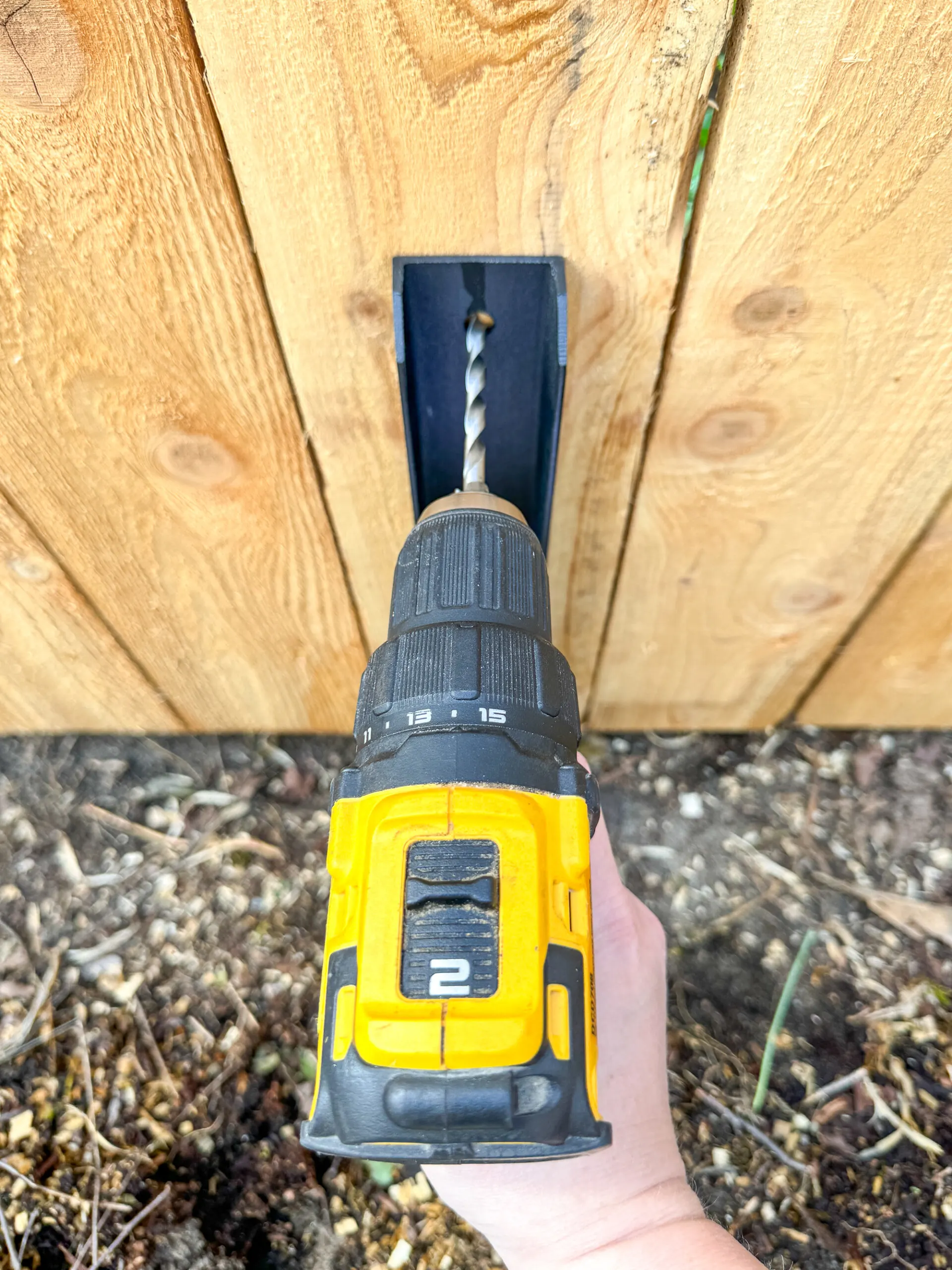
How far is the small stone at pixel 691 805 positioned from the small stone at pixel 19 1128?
81 cm

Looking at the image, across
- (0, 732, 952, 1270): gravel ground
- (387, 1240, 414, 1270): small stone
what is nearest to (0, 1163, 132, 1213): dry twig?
(0, 732, 952, 1270): gravel ground

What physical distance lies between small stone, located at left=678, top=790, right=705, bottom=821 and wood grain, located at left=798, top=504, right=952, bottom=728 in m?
0.17

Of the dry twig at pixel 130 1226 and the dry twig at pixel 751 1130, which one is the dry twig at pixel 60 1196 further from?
the dry twig at pixel 751 1130

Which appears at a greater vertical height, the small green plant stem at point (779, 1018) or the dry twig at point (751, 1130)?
the small green plant stem at point (779, 1018)

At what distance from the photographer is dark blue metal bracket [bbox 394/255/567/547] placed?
23.9 inches

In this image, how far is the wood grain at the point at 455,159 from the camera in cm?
49

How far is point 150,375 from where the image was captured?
2.21ft

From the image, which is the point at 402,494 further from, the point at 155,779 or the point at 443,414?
the point at 155,779

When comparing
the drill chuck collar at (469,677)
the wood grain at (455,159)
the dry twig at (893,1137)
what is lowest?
the dry twig at (893,1137)

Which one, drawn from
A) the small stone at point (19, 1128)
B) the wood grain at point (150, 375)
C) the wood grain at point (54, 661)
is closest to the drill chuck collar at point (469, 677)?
the wood grain at point (150, 375)

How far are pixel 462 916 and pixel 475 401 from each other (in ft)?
1.24

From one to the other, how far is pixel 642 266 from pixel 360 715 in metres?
0.37

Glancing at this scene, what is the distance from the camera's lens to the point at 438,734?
51 cm

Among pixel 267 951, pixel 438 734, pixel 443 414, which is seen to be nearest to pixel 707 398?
pixel 443 414
